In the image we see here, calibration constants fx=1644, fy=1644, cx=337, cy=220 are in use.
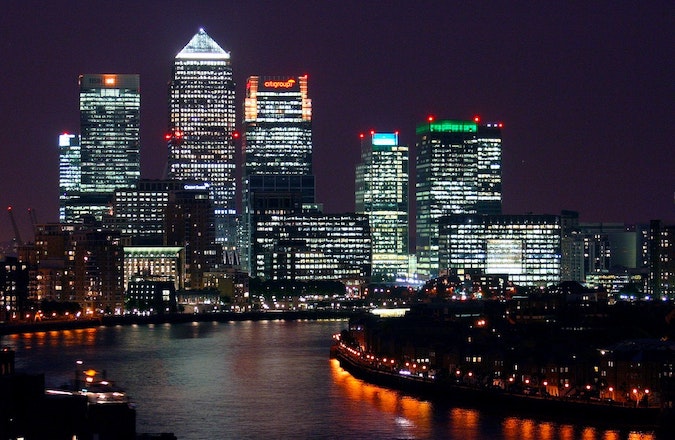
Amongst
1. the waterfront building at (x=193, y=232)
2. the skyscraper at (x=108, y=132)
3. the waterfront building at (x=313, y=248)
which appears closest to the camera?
the waterfront building at (x=193, y=232)

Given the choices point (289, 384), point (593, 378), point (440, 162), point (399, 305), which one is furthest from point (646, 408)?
point (440, 162)

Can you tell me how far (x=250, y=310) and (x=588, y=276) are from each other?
110 feet

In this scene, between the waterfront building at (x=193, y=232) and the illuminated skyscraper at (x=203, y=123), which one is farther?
the illuminated skyscraper at (x=203, y=123)

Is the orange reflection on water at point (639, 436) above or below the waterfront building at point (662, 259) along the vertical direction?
below

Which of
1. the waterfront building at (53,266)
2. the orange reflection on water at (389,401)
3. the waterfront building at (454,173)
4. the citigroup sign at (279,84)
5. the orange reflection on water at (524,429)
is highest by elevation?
the citigroup sign at (279,84)

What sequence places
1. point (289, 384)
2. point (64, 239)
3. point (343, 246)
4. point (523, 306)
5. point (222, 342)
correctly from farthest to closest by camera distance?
1. point (343, 246)
2. point (64, 239)
3. point (523, 306)
4. point (222, 342)
5. point (289, 384)

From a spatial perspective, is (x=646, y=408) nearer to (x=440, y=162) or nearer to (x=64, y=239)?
(x=64, y=239)

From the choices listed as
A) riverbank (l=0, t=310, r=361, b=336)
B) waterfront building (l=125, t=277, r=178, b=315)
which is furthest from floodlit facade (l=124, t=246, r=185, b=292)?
Result: riverbank (l=0, t=310, r=361, b=336)

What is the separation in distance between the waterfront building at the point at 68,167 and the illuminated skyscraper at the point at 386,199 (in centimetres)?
2692

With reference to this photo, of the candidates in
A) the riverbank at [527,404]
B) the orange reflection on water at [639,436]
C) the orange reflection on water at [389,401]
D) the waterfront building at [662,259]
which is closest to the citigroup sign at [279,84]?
the waterfront building at [662,259]

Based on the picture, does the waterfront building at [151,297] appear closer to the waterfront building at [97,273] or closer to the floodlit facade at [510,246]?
the waterfront building at [97,273]

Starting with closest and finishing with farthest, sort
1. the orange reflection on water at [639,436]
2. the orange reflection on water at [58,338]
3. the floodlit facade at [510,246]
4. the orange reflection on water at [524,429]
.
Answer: the orange reflection on water at [639,436] → the orange reflection on water at [524,429] → the orange reflection on water at [58,338] → the floodlit facade at [510,246]

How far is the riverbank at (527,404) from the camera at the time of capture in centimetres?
4234

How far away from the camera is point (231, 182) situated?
487ft
